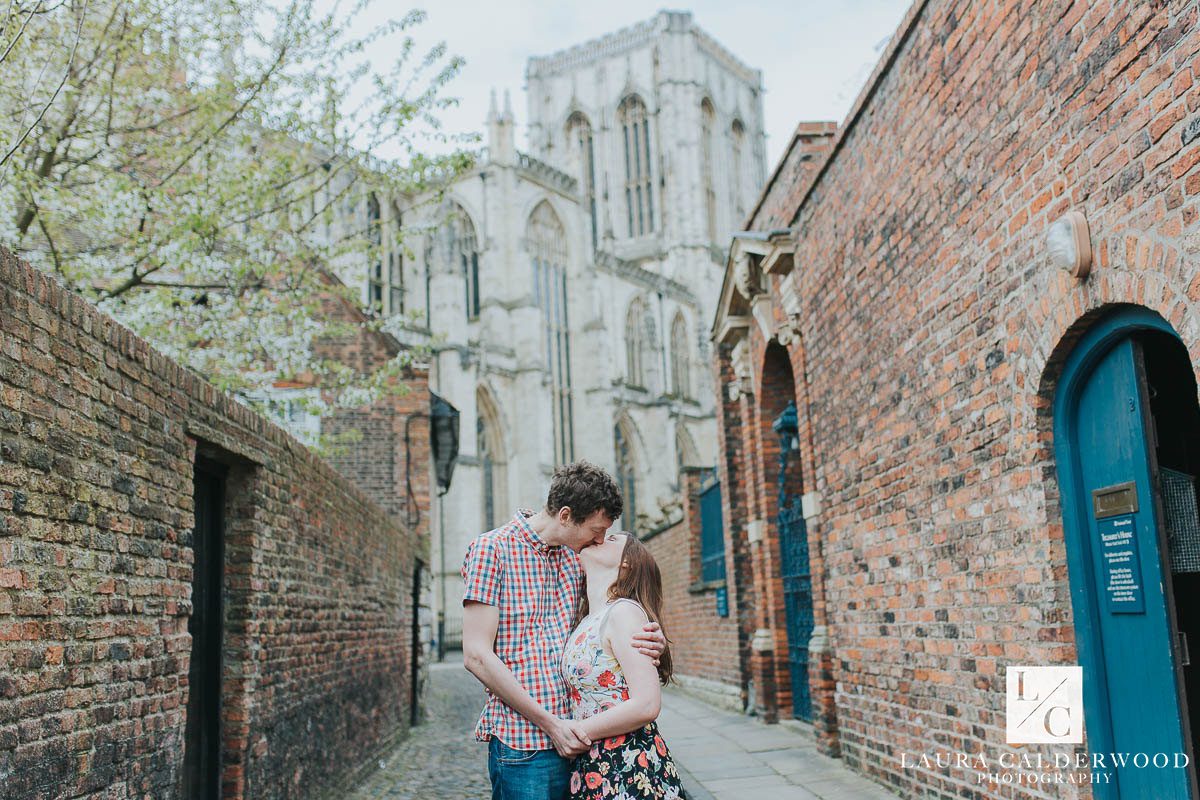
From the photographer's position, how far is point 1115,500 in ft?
14.5

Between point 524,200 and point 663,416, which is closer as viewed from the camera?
point 524,200

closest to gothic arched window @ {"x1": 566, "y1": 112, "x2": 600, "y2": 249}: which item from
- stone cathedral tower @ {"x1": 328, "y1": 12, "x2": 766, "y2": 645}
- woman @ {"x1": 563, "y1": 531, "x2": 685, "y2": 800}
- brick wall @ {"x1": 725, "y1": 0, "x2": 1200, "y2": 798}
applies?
stone cathedral tower @ {"x1": 328, "y1": 12, "x2": 766, "y2": 645}

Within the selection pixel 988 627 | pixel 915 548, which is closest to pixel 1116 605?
pixel 988 627

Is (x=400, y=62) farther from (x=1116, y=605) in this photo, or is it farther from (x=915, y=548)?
(x=1116, y=605)

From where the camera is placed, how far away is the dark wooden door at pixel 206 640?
515 centimetres

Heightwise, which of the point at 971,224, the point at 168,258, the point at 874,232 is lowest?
the point at 971,224

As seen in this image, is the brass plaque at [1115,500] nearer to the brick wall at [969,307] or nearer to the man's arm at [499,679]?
the brick wall at [969,307]

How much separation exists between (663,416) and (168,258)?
135 ft

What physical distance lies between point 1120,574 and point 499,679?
2.78 metres

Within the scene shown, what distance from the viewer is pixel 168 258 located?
9.22 meters

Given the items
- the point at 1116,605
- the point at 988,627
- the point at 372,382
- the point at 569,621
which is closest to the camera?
the point at 569,621

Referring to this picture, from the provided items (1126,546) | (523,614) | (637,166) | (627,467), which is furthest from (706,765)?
(637,166)

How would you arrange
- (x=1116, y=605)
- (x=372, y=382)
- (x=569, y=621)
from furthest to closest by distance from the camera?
(x=372, y=382)
(x=1116, y=605)
(x=569, y=621)

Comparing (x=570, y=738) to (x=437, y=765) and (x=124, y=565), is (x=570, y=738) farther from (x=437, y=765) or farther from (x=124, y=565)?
(x=437, y=765)
